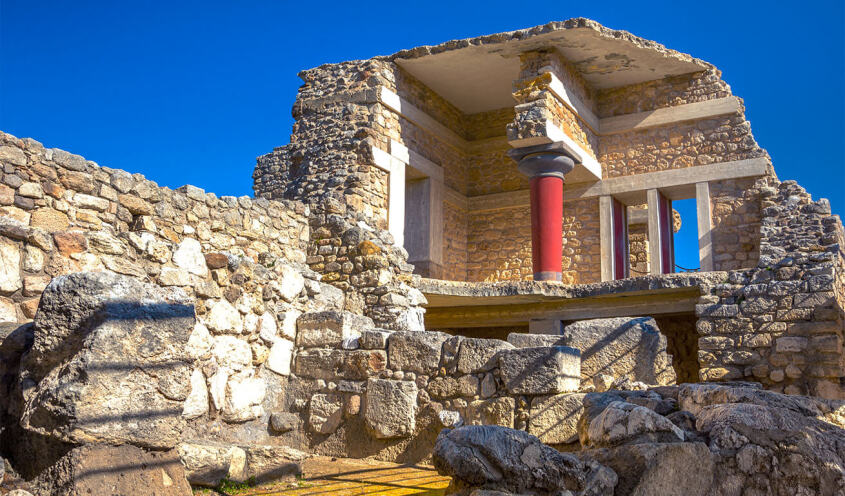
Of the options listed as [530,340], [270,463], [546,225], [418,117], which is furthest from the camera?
[418,117]

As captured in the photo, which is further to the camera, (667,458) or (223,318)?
(223,318)

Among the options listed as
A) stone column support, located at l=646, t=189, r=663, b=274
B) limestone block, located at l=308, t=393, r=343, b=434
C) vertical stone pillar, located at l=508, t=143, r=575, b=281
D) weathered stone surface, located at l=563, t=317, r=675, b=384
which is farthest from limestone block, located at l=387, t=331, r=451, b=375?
stone column support, located at l=646, t=189, r=663, b=274

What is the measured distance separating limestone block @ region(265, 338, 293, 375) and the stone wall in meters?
6.09

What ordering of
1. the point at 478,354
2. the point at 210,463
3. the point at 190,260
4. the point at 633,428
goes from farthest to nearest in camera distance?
the point at 190,260, the point at 478,354, the point at 210,463, the point at 633,428

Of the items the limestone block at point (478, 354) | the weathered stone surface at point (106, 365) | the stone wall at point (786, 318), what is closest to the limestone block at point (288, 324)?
the limestone block at point (478, 354)

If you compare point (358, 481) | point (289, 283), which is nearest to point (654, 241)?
point (289, 283)

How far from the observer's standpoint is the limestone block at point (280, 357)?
613cm

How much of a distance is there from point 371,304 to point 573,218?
7.06m

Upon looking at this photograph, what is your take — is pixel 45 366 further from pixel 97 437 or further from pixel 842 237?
pixel 842 237

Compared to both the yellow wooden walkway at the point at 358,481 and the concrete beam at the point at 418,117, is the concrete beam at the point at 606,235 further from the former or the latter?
the yellow wooden walkway at the point at 358,481

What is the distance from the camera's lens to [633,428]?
10.9 ft

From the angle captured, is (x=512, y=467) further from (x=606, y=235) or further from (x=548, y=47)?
(x=606, y=235)

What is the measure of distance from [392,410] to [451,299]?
6330 mm

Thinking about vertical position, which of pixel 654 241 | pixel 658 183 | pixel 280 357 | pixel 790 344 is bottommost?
pixel 280 357
